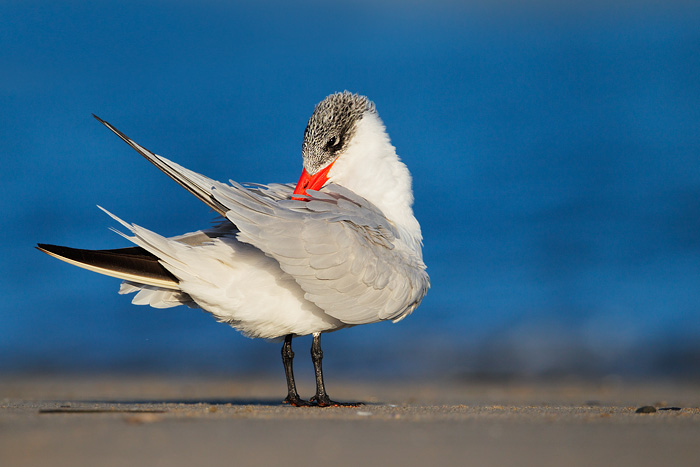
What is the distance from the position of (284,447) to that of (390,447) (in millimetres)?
435

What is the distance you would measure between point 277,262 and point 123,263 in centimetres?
104

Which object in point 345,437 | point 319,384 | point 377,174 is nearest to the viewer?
point 345,437

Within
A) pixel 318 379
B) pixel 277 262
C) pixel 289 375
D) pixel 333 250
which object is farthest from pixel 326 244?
pixel 289 375

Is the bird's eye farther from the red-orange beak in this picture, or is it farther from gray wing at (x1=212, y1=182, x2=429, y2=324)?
gray wing at (x1=212, y1=182, x2=429, y2=324)

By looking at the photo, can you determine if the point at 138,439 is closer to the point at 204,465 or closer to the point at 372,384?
the point at 204,465

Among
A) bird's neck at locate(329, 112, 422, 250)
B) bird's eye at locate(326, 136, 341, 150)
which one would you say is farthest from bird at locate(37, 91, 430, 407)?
bird's eye at locate(326, 136, 341, 150)

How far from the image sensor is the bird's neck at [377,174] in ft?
19.8

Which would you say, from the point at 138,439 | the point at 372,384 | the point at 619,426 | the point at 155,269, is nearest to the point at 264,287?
the point at 155,269

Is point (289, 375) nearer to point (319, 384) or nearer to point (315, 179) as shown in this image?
point (319, 384)

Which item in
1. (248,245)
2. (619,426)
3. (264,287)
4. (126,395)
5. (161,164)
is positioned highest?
(161,164)

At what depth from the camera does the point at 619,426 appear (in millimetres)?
3668

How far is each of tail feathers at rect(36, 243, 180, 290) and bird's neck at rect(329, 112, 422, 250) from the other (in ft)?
6.11

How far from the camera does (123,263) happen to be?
4.80 metres

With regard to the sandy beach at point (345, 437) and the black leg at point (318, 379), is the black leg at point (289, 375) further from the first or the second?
the sandy beach at point (345, 437)
